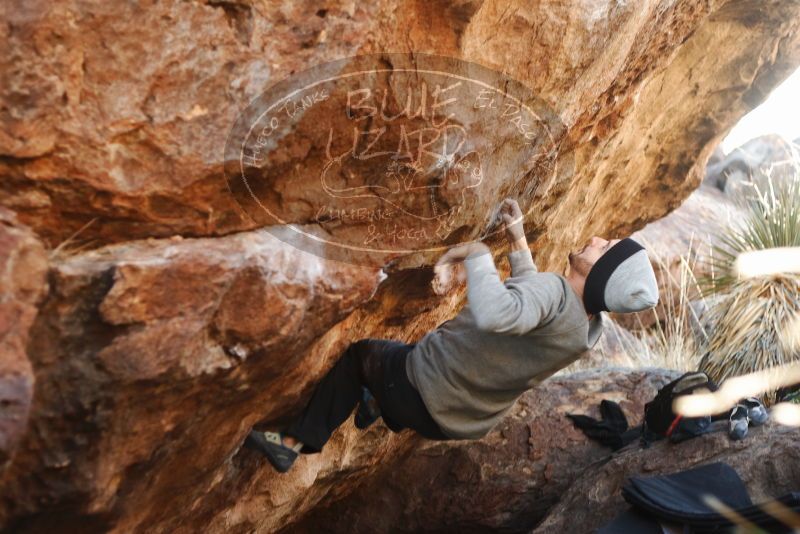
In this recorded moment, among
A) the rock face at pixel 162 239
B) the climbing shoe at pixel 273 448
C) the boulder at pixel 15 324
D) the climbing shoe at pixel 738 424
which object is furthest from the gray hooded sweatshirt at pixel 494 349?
the boulder at pixel 15 324

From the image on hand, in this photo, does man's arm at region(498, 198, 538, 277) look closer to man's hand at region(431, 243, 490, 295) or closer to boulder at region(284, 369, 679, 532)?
man's hand at region(431, 243, 490, 295)

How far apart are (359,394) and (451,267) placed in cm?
88

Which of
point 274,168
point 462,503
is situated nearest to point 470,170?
point 274,168

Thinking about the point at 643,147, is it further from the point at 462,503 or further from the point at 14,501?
the point at 14,501

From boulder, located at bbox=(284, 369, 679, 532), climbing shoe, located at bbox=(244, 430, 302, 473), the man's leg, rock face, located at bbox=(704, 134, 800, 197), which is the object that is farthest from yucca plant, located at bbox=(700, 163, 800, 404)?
rock face, located at bbox=(704, 134, 800, 197)

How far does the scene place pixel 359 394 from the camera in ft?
13.4

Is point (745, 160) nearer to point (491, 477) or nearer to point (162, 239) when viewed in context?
point (491, 477)

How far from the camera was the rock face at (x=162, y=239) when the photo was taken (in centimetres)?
258

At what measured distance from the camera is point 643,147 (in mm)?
6312

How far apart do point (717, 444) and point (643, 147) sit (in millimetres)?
2599

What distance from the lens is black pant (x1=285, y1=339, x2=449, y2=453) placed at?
3.88m

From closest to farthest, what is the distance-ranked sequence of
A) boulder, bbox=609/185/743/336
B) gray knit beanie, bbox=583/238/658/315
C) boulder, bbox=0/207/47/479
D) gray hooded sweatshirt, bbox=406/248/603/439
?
boulder, bbox=0/207/47/479 → gray hooded sweatshirt, bbox=406/248/603/439 → gray knit beanie, bbox=583/238/658/315 → boulder, bbox=609/185/743/336

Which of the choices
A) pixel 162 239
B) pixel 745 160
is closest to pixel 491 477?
pixel 162 239

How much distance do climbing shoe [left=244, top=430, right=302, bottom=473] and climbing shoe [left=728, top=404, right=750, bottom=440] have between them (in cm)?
255
